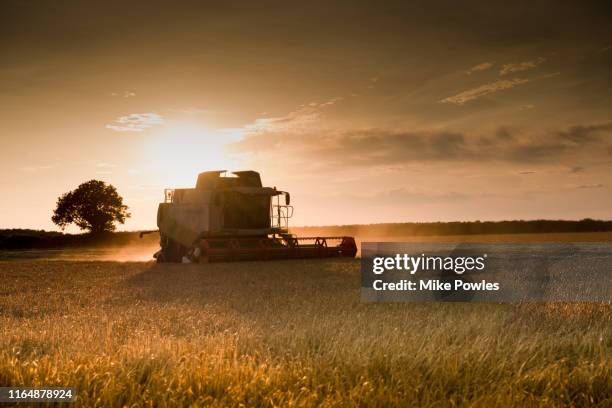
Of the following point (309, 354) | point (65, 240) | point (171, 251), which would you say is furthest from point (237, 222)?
point (65, 240)

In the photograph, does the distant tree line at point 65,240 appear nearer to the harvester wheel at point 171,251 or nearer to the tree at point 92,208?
the tree at point 92,208

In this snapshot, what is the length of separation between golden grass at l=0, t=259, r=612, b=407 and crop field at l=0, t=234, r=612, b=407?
2cm

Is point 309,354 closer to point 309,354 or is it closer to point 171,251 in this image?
point 309,354

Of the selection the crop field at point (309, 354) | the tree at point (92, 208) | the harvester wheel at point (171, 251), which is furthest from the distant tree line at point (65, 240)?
the crop field at point (309, 354)

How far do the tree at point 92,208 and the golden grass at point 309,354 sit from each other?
58.9m

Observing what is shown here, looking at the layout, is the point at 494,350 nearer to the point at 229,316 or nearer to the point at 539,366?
the point at 539,366

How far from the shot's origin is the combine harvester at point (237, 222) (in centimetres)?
2722

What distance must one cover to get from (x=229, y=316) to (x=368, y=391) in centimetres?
582

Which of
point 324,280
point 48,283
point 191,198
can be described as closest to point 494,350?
point 324,280

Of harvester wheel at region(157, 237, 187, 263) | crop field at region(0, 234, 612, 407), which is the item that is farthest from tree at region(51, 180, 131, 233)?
crop field at region(0, 234, 612, 407)

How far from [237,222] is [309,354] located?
71.1 ft

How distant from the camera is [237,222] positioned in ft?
91.1

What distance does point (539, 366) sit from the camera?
5895 mm

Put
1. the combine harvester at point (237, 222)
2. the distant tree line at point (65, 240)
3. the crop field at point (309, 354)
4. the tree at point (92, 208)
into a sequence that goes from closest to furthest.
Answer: the crop field at point (309, 354)
the combine harvester at point (237, 222)
the distant tree line at point (65, 240)
the tree at point (92, 208)
